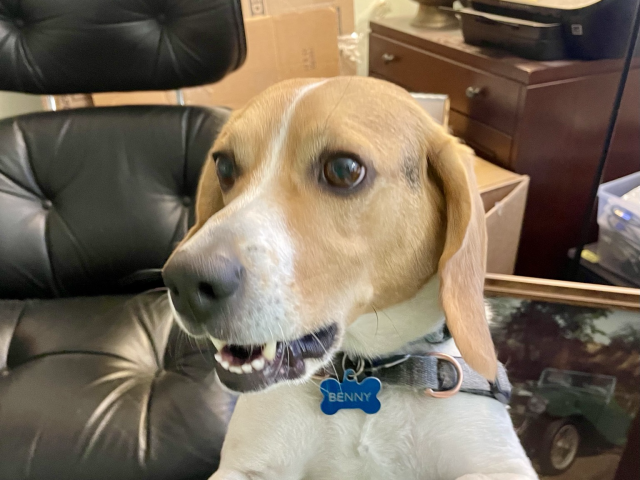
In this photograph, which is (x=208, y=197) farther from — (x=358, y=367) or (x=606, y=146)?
(x=606, y=146)

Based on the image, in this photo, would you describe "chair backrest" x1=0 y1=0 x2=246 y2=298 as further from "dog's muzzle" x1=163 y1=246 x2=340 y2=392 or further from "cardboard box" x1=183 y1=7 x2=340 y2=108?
"dog's muzzle" x1=163 y1=246 x2=340 y2=392

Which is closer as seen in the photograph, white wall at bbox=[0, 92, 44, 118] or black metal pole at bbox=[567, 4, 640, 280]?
black metal pole at bbox=[567, 4, 640, 280]

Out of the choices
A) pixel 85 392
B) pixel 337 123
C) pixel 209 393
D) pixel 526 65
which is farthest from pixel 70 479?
pixel 526 65

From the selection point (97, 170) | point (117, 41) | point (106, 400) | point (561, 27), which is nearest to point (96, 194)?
point (97, 170)

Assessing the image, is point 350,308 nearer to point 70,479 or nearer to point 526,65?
point 70,479

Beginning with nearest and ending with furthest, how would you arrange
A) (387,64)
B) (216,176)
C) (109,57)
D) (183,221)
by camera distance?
(216,176) → (109,57) → (183,221) → (387,64)

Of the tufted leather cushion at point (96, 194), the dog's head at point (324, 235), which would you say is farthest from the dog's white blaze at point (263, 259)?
the tufted leather cushion at point (96, 194)

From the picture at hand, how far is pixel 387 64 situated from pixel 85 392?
1919 mm

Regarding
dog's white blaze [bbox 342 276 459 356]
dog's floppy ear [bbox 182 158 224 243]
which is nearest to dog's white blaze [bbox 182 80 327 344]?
dog's white blaze [bbox 342 276 459 356]

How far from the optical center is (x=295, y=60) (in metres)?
2.51

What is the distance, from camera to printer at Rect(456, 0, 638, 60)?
1659 mm

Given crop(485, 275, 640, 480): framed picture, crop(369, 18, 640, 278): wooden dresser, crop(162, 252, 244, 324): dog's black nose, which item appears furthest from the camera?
crop(369, 18, 640, 278): wooden dresser

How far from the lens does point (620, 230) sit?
169cm

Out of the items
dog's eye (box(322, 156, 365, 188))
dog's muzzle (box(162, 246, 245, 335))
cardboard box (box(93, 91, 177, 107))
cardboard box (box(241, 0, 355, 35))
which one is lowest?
cardboard box (box(93, 91, 177, 107))
